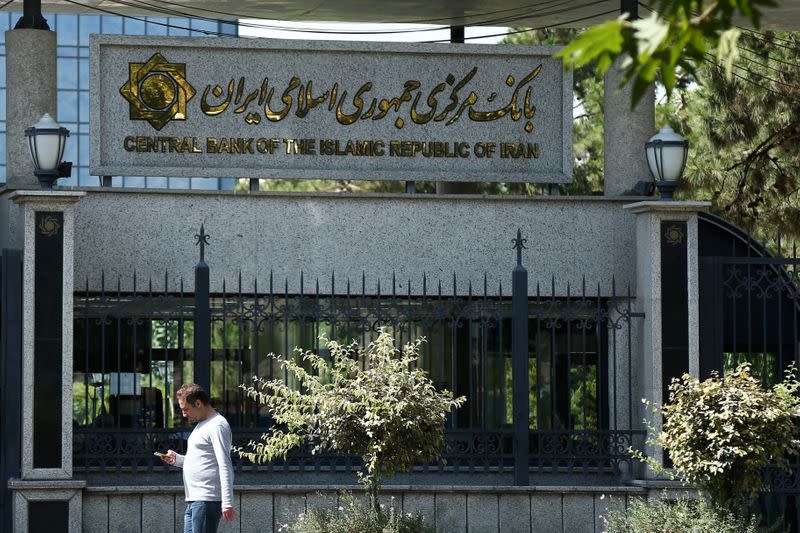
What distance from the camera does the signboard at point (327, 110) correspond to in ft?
46.8

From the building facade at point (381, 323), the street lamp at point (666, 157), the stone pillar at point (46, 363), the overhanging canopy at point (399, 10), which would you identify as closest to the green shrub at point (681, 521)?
the building facade at point (381, 323)

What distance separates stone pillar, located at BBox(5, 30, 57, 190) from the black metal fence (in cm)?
129

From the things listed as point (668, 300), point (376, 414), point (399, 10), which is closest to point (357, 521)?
point (376, 414)

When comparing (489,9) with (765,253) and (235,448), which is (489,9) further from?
(235,448)

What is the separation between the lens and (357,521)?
36.3 ft

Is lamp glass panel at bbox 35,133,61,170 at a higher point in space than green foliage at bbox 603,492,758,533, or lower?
higher

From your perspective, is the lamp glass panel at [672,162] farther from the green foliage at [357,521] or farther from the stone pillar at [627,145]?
the green foliage at [357,521]

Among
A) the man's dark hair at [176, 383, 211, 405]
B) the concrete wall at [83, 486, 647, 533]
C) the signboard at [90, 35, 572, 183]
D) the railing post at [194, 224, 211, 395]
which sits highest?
the signboard at [90, 35, 572, 183]

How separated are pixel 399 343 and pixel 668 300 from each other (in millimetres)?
2604

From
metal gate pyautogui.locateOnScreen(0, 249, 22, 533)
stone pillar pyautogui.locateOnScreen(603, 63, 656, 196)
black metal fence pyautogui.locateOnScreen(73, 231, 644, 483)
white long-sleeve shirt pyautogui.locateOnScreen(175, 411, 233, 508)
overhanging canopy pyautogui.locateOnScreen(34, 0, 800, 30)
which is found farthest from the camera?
overhanging canopy pyautogui.locateOnScreen(34, 0, 800, 30)

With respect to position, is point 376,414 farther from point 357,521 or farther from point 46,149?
point 46,149

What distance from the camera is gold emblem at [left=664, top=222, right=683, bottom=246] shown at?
13234 millimetres

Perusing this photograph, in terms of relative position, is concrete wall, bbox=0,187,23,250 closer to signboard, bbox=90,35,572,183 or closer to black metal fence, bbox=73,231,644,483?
black metal fence, bbox=73,231,644,483

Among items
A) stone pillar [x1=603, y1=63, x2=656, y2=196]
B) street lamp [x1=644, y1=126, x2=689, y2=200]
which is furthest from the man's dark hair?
stone pillar [x1=603, y1=63, x2=656, y2=196]
